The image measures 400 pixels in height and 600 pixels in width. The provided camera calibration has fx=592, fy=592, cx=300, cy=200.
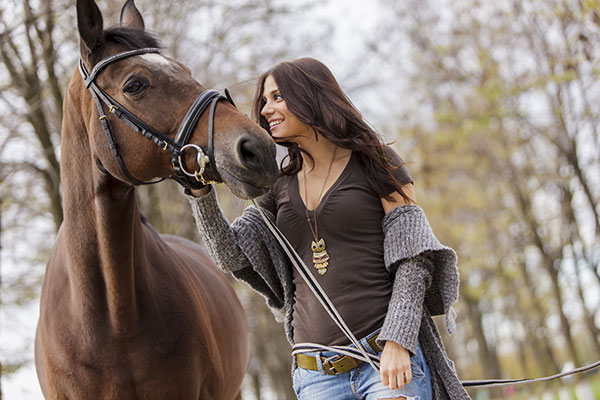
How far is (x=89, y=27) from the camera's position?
2615mm

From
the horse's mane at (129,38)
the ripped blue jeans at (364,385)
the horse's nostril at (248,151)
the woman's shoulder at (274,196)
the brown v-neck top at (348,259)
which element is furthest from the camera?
the woman's shoulder at (274,196)

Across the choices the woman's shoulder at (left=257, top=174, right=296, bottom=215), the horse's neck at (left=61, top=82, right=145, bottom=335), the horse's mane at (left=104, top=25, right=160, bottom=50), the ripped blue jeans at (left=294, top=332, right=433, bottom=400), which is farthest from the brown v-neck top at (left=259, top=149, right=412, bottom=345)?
the horse's mane at (left=104, top=25, right=160, bottom=50)

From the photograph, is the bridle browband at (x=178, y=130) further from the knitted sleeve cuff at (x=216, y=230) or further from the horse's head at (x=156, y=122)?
the knitted sleeve cuff at (x=216, y=230)

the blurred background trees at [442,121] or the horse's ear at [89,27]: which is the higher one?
the blurred background trees at [442,121]

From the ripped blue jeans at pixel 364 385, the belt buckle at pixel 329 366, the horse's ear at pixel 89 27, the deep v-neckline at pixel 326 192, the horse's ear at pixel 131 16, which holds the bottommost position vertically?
the ripped blue jeans at pixel 364 385

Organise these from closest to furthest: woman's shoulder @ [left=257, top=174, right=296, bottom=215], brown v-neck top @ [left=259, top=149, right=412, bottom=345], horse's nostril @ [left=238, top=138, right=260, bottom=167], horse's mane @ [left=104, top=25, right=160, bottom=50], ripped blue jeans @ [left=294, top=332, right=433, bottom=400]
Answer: horse's nostril @ [left=238, top=138, right=260, bottom=167] < ripped blue jeans @ [left=294, top=332, right=433, bottom=400] < brown v-neck top @ [left=259, top=149, right=412, bottom=345] < horse's mane @ [left=104, top=25, right=160, bottom=50] < woman's shoulder @ [left=257, top=174, right=296, bottom=215]

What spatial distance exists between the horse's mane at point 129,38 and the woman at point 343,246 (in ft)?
1.80

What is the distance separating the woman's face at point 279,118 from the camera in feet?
8.73

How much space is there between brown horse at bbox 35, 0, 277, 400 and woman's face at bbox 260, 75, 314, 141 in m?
0.33

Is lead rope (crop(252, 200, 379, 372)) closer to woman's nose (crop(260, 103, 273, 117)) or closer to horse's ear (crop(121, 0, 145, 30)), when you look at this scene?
woman's nose (crop(260, 103, 273, 117))

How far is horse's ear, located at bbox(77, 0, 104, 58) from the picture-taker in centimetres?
254

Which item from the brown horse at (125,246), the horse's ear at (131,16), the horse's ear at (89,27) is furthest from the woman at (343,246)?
the horse's ear at (131,16)

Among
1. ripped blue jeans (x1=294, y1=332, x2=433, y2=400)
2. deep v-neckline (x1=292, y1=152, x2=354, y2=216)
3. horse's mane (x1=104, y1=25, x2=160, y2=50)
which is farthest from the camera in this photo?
horse's mane (x1=104, y1=25, x2=160, y2=50)

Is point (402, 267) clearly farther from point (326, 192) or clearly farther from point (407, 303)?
point (326, 192)
